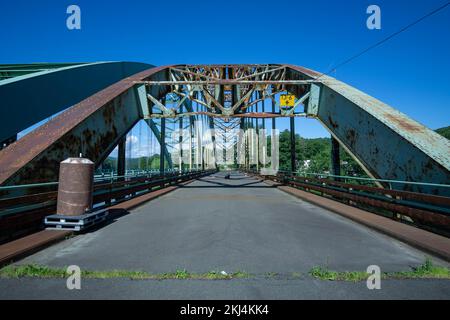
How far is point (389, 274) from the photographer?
3.86 meters

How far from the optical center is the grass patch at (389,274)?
3715 millimetres

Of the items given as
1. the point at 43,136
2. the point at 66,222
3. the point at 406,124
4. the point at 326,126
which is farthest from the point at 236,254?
the point at 326,126

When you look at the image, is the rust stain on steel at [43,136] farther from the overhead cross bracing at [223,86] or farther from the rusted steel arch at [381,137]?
the rusted steel arch at [381,137]

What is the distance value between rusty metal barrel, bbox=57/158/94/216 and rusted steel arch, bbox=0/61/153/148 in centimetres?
1035

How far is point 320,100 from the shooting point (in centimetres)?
1340

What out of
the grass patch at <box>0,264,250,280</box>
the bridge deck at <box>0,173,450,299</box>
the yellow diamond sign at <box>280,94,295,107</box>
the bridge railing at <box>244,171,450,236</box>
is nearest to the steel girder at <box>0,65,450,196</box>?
Result: the yellow diamond sign at <box>280,94,295,107</box>

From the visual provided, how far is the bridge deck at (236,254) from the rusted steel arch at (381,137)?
215cm

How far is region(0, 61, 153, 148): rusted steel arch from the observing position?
13.9m

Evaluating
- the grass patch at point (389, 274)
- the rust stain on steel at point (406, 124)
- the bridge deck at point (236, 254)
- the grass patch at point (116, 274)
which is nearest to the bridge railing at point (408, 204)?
the bridge deck at point (236, 254)

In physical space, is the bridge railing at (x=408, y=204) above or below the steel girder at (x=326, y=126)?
below

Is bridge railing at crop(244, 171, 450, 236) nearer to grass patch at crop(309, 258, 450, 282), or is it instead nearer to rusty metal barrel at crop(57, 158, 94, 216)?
grass patch at crop(309, 258, 450, 282)

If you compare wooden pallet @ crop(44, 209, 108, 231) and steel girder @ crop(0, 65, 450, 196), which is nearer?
wooden pallet @ crop(44, 209, 108, 231)

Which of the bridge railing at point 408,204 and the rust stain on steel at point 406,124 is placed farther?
the rust stain on steel at point 406,124

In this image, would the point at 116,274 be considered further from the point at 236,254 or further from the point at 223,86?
the point at 223,86
